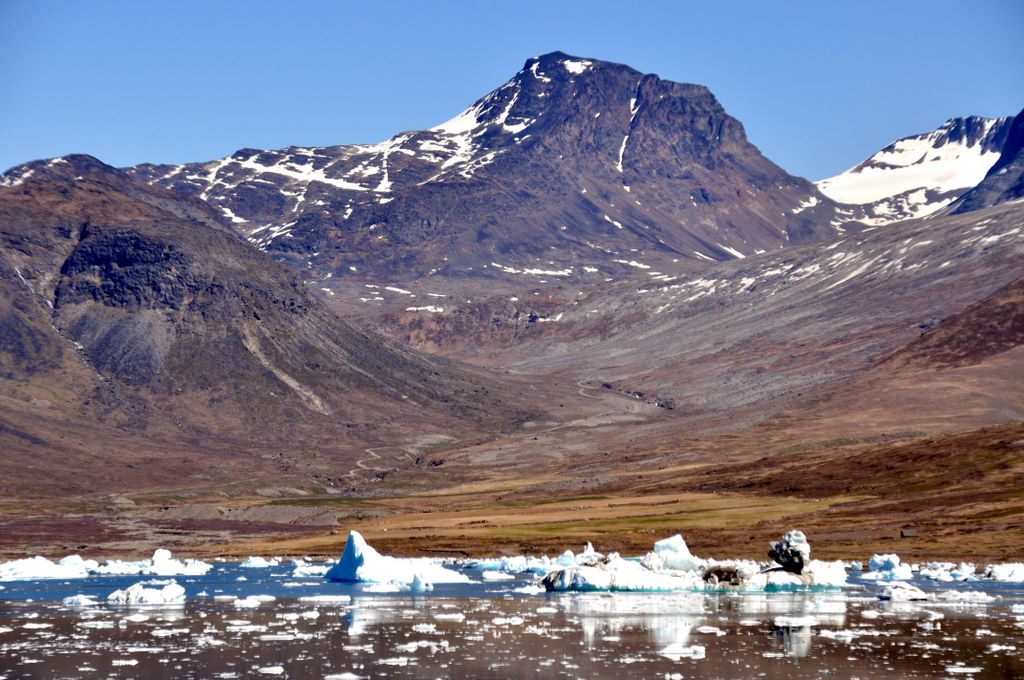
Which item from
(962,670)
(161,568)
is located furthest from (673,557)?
(161,568)

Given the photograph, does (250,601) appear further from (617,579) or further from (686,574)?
(686,574)

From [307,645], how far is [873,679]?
2590 cm

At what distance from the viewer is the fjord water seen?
5547 cm

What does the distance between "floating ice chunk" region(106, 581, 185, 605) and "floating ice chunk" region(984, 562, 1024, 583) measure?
58424mm

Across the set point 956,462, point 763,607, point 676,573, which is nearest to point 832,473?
point 956,462

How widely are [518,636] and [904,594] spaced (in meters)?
30.0

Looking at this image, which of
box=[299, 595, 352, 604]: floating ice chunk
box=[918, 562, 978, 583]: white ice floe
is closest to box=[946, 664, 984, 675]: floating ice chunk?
box=[299, 595, 352, 604]: floating ice chunk

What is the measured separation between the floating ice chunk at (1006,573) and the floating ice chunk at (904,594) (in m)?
15.2

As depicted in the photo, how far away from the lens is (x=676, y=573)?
93.8m

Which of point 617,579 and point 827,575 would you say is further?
point 827,575

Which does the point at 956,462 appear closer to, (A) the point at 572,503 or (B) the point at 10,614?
(A) the point at 572,503

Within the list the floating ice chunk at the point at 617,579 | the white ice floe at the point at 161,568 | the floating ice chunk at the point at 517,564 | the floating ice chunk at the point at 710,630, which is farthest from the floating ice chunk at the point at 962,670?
the white ice floe at the point at 161,568

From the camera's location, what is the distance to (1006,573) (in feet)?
321

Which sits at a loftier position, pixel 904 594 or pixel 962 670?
pixel 904 594
